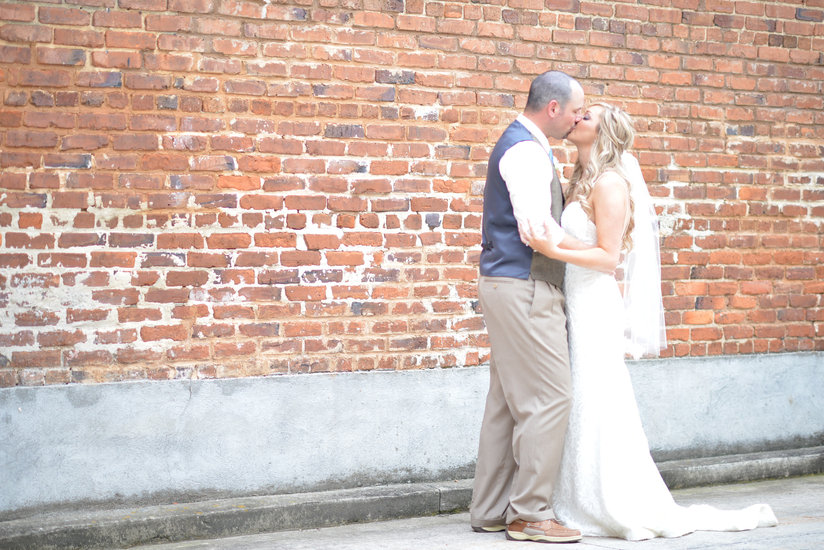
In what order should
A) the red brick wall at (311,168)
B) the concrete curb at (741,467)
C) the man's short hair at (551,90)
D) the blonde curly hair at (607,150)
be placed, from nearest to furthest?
the man's short hair at (551,90) < the blonde curly hair at (607,150) < the red brick wall at (311,168) < the concrete curb at (741,467)

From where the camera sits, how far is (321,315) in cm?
504

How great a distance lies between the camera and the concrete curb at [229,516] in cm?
427

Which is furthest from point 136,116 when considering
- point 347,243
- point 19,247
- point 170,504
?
point 170,504

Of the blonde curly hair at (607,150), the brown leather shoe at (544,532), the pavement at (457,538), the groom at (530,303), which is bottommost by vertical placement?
the pavement at (457,538)

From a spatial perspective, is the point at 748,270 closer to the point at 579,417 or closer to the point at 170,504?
the point at 579,417

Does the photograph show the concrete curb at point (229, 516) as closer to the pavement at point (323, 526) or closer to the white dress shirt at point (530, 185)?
the pavement at point (323, 526)

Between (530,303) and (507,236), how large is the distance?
321 millimetres

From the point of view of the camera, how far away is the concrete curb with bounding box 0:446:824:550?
4.27 meters

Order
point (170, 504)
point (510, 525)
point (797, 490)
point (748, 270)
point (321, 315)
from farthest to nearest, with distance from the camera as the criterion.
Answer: point (748, 270) → point (797, 490) → point (321, 315) → point (170, 504) → point (510, 525)

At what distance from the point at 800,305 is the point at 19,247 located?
477 centimetres

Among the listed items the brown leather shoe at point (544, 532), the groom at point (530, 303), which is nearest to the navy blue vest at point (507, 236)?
the groom at point (530, 303)

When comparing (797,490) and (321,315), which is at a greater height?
(321,315)

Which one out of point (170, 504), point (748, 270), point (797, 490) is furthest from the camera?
point (748, 270)

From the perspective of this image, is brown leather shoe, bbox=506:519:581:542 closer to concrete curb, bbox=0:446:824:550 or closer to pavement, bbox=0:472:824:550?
pavement, bbox=0:472:824:550
